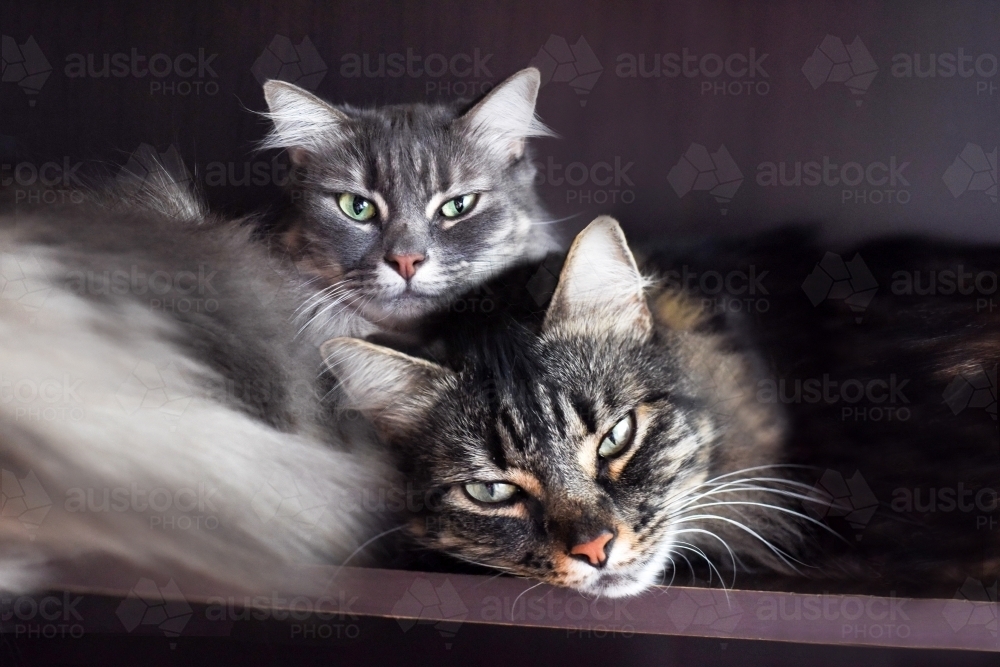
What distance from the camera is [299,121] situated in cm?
91

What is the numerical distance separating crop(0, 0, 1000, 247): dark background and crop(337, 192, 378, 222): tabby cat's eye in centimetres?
12

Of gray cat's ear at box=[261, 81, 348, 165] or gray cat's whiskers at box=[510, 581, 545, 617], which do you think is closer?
gray cat's whiskers at box=[510, 581, 545, 617]

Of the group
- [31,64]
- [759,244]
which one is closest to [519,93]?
[759,244]

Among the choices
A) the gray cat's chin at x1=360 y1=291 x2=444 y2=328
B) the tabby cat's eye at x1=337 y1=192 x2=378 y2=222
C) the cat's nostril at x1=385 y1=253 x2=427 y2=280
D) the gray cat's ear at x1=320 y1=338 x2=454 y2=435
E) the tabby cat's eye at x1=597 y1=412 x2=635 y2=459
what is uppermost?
the tabby cat's eye at x1=337 y1=192 x2=378 y2=222

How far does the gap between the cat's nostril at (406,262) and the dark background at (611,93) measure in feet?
0.72

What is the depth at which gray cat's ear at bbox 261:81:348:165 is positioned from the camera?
2.93 ft

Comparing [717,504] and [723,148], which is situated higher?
[723,148]

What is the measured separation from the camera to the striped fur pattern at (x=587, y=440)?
78 cm

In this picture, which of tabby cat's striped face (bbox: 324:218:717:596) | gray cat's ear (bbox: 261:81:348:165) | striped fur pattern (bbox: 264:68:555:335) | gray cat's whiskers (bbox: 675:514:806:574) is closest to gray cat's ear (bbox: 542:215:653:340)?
tabby cat's striped face (bbox: 324:218:717:596)

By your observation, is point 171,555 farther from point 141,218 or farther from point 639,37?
point 639,37

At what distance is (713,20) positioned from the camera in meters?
0.91

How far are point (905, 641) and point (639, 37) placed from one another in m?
0.75

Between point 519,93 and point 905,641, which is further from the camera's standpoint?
point 519,93

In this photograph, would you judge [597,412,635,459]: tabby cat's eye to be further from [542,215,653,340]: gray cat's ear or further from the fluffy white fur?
the fluffy white fur
